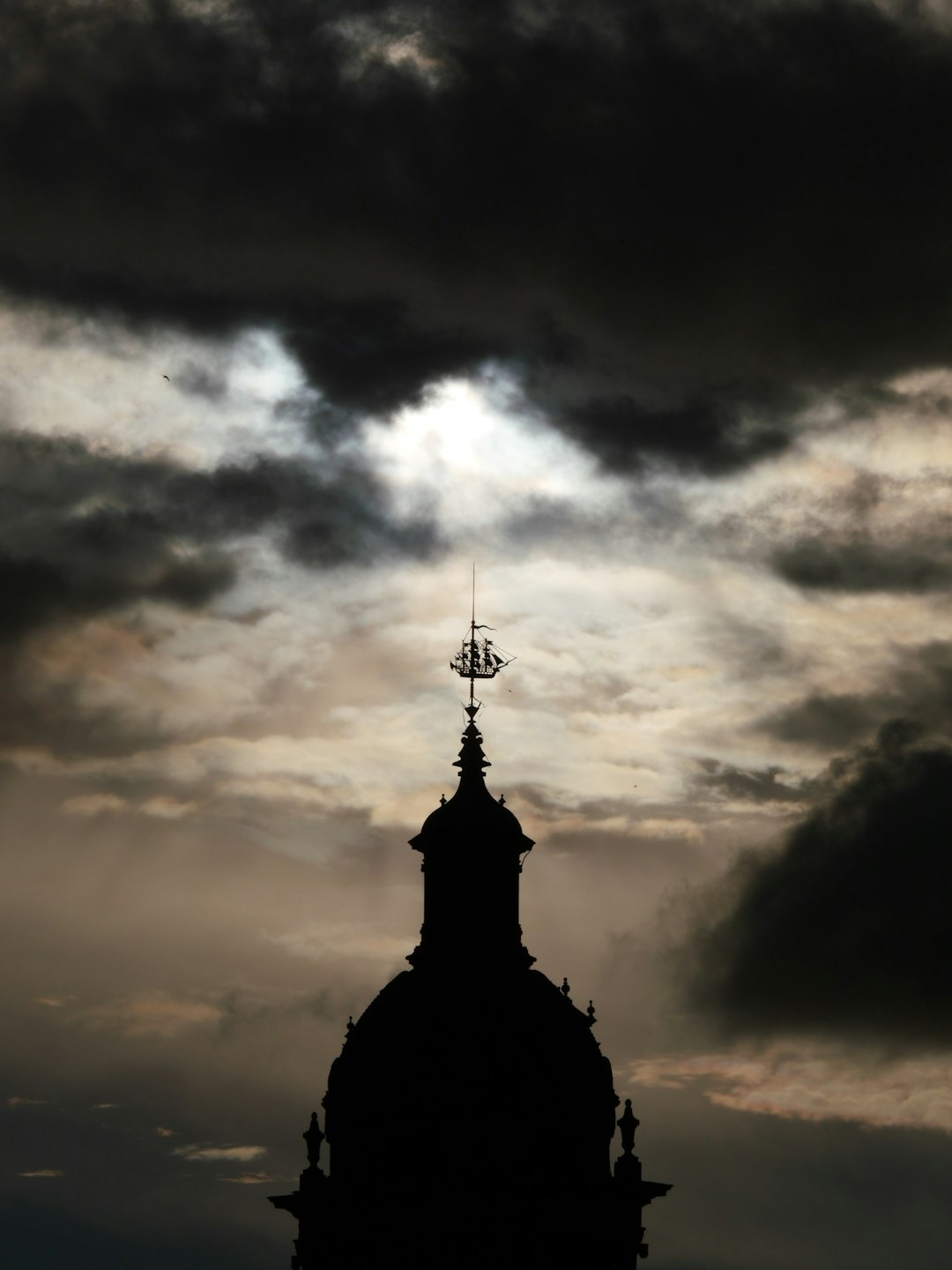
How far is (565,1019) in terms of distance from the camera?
265 ft

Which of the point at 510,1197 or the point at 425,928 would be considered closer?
the point at 510,1197

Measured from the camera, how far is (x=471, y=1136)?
257ft

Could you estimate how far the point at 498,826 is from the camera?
85938 mm

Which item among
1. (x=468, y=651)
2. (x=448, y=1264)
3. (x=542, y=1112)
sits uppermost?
(x=468, y=651)

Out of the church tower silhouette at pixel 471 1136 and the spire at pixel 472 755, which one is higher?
the spire at pixel 472 755

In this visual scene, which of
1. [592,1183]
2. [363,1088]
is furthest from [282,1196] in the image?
[592,1183]

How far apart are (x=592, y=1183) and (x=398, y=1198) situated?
20.7 ft

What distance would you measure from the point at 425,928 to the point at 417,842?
3446 millimetres

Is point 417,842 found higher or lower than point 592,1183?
higher

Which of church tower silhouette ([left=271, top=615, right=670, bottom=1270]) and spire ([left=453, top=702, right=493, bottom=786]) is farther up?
spire ([left=453, top=702, right=493, bottom=786])

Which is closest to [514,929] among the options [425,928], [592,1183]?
[425,928]

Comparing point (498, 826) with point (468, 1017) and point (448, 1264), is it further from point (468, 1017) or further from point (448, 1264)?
point (448, 1264)

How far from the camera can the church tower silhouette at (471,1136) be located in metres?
78.1

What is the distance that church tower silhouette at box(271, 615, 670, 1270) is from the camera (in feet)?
256
